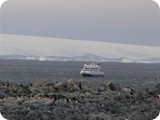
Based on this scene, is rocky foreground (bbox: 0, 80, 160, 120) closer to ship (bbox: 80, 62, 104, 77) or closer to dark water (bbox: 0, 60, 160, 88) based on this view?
dark water (bbox: 0, 60, 160, 88)

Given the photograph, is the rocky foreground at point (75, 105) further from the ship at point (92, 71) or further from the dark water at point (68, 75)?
the ship at point (92, 71)

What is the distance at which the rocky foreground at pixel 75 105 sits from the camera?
33.8 ft

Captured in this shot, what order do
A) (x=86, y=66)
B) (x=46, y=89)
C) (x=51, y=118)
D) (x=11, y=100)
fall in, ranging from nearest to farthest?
(x=51, y=118), (x=11, y=100), (x=46, y=89), (x=86, y=66)

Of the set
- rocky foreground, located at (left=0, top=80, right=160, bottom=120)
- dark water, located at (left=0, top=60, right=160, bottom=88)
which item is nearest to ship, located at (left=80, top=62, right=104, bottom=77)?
dark water, located at (left=0, top=60, right=160, bottom=88)

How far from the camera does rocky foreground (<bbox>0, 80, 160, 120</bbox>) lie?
33.8 ft

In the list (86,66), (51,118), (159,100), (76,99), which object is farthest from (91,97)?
(86,66)

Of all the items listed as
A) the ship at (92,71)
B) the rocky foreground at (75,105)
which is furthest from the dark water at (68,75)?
the rocky foreground at (75,105)

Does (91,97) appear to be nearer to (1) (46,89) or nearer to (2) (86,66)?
(1) (46,89)

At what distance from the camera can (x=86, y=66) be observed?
3553 centimetres

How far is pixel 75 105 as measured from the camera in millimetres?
11227

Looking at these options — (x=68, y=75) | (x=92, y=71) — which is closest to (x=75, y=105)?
(x=92, y=71)

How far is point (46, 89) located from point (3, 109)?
3.28 m

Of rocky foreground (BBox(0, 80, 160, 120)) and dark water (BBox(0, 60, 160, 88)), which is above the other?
rocky foreground (BBox(0, 80, 160, 120))

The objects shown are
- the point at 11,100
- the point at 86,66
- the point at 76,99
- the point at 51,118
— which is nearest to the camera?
the point at 51,118
